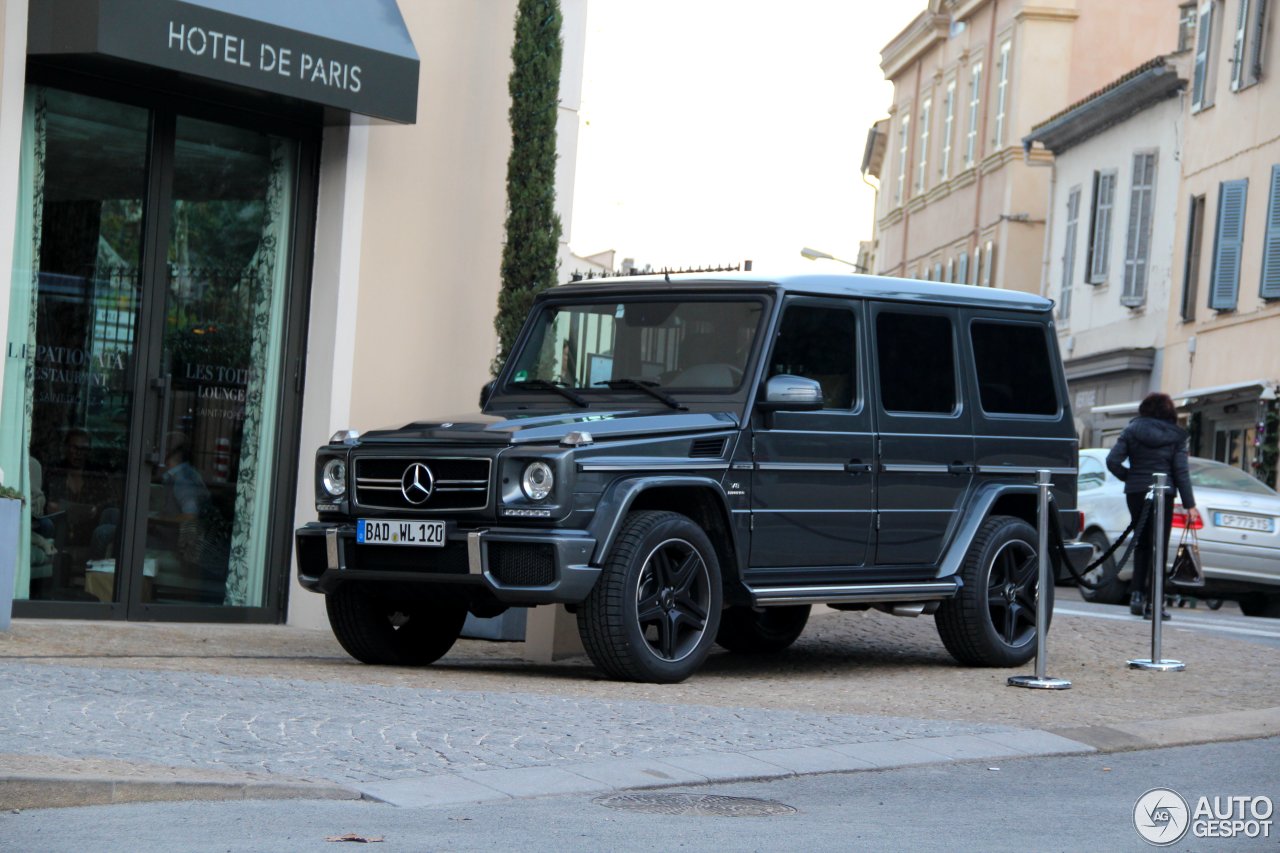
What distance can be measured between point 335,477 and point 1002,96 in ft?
119

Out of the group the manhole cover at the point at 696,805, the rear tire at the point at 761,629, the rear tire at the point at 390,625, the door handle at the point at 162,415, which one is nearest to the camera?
the manhole cover at the point at 696,805

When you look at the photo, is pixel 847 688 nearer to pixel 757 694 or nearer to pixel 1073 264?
pixel 757 694

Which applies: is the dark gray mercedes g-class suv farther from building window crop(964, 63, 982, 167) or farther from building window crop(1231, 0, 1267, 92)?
building window crop(964, 63, 982, 167)

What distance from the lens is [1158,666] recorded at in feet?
39.4

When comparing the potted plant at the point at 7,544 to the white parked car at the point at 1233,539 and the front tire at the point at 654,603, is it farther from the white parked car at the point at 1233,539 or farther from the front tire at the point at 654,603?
the white parked car at the point at 1233,539

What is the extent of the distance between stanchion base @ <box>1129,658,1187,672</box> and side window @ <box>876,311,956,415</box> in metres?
1.93

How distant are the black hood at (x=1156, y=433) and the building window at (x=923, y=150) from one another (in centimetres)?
3586

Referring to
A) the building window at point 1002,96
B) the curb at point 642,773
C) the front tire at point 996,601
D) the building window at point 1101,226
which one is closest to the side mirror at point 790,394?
the front tire at point 996,601

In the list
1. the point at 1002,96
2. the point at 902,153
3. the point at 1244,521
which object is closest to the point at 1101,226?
the point at 1002,96

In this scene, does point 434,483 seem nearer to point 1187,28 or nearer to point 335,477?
point 335,477

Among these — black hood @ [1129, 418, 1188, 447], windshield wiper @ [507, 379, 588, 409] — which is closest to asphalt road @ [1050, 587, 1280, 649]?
black hood @ [1129, 418, 1188, 447]

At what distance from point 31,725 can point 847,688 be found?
15.0 feet

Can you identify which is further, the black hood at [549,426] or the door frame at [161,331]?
the door frame at [161,331]

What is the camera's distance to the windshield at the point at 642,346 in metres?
10.6
